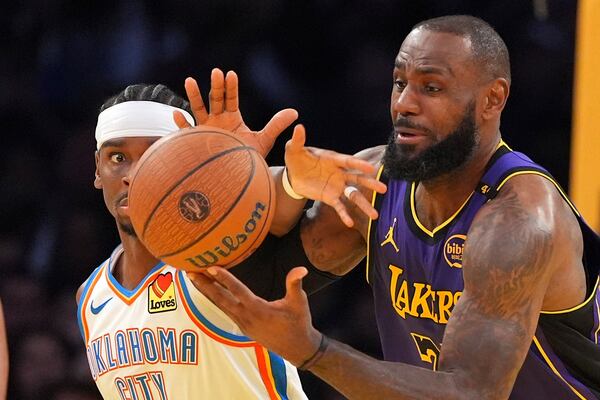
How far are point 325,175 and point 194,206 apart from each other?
53cm

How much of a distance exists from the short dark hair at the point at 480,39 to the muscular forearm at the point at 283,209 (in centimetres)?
83

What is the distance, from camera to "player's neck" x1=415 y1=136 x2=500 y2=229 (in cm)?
400

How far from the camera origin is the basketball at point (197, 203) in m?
3.57

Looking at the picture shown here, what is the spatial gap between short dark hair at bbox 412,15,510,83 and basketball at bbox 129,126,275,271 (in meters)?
0.83

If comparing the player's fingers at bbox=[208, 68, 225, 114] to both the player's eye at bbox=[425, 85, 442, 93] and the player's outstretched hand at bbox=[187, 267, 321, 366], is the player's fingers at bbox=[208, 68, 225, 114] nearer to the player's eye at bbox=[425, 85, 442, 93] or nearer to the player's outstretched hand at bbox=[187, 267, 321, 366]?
the player's eye at bbox=[425, 85, 442, 93]

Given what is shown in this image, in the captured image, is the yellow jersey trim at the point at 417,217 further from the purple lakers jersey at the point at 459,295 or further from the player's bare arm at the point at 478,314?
the player's bare arm at the point at 478,314

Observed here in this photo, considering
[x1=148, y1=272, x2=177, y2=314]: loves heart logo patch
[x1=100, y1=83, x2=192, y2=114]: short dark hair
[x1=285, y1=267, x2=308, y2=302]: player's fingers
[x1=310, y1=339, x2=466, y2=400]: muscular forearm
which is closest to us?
[x1=285, y1=267, x2=308, y2=302]: player's fingers

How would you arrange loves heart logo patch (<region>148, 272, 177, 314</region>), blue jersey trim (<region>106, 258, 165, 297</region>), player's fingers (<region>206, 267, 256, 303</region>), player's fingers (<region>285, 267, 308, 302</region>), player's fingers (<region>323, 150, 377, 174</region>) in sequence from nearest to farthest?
player's fingers (<region>285, 267, 308, 302</region>), player's fingers (<region>206, 267, 256, 303</region>), player's fingers (<region>323, 150, 377, 174</region>), loves heart logo patch (<region>148, 272, 177, 314</region>), blue jersey trim (<region>106, 258, 165, 297</region>)

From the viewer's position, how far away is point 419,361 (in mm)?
4215

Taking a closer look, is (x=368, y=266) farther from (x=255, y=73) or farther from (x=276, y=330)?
(x=255, y=73)

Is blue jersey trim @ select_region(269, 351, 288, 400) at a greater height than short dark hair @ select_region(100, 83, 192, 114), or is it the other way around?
short dark hair @ select_region(100, 83, 192, 114)

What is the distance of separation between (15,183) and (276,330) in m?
3.66

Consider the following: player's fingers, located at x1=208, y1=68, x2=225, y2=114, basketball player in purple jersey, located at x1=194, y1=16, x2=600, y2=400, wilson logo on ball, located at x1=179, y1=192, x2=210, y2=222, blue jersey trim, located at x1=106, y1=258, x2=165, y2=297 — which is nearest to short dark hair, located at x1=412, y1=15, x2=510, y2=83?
basketball player in purple jersey, located at x1=194, y1=16, x2=600, y2=400

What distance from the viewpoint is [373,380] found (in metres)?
3.38
